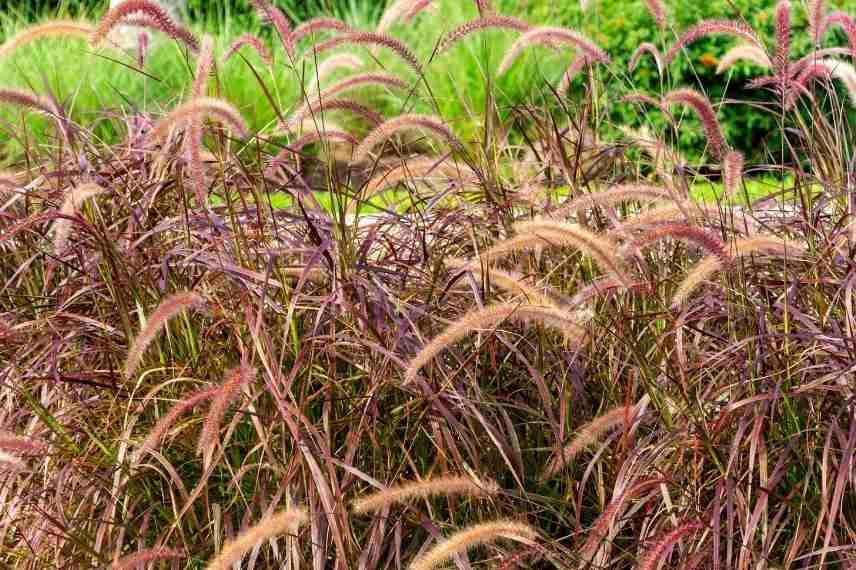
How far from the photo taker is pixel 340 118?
8031 millimetres

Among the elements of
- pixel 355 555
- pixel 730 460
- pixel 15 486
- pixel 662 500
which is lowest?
pixel 15 486

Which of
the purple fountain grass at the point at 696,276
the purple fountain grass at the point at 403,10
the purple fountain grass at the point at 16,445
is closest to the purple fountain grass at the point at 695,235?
the purple fountain grass at the point at 696,276

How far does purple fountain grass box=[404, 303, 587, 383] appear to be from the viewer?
2240mm

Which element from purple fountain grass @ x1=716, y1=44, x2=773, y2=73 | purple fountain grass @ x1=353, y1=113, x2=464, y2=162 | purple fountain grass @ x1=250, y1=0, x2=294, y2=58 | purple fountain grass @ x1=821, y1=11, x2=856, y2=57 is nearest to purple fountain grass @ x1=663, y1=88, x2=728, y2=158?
purple fountain grass @ x1=716, y1=44, x2=773, y2=73

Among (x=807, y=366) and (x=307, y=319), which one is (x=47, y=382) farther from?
(x=807, y=366)

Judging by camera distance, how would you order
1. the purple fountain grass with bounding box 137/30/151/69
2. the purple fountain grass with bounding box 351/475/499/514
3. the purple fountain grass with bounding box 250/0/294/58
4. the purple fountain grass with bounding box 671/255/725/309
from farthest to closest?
the purple fountain grass with bounding box 137/30/151/69 < the purple fountain grass with bounding box 250/0/294/58 < the purple fountain grass with bounding box 671/255/725/309 < the purple fountain grass with bounding box 351/475/499/514

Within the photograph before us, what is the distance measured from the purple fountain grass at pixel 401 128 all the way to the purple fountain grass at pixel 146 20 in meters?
0.46


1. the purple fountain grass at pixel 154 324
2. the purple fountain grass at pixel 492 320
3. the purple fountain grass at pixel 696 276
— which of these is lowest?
the purple fountain grass at pixel 154 324

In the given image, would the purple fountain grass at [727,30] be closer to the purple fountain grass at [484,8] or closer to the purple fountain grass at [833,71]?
the purple fountain grass at [833,71]

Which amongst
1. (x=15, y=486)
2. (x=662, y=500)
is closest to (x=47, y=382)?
(x=15, y=486)

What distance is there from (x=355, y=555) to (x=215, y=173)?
1.22 metres

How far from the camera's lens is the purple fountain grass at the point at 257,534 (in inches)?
81.9

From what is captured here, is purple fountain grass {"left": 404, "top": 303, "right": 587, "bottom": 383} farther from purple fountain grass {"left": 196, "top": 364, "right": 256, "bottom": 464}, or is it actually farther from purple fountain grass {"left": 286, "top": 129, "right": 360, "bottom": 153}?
purple fountain grass {"left": 286, "top": 129, "right": 360, "bottom": 153}

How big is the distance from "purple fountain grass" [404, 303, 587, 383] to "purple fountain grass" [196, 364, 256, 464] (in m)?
0.30
